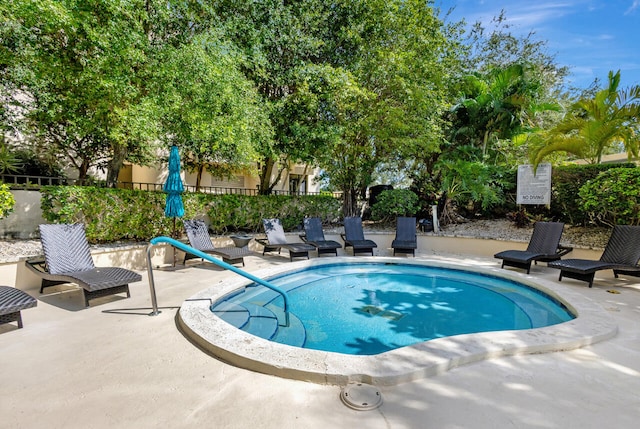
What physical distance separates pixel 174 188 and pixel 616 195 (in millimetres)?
12026

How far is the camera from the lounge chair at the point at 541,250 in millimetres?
8367

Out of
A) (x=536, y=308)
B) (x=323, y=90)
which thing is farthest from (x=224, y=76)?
(x=536, y=308)

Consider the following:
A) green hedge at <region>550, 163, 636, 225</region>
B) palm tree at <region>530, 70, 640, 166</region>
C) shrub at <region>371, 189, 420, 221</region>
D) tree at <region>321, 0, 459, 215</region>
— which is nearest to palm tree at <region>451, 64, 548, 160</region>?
tree at <region>321, 0, 459, 215</region>

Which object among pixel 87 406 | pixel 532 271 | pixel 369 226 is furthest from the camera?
pixel 369 226

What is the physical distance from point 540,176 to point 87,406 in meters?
13.5

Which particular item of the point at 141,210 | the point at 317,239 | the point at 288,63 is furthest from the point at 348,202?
the point at 141,210

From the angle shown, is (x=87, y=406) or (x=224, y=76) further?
(x=224, y=76)

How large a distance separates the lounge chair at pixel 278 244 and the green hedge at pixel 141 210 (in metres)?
1.47

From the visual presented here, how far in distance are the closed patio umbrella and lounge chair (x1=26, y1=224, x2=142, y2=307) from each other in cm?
215

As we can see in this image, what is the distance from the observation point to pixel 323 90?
11633mm

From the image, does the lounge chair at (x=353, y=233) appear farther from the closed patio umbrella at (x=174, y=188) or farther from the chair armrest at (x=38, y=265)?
the chair armrest at (x=38, y=265)

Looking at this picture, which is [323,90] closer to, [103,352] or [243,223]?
[243,223]

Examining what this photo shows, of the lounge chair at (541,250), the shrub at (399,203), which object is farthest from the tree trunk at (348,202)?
the lounge chair at (541,250)

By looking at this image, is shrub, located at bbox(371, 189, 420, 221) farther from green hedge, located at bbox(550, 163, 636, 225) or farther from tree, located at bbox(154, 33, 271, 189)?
tree, located at bbox(154, 33, 271, 189)
